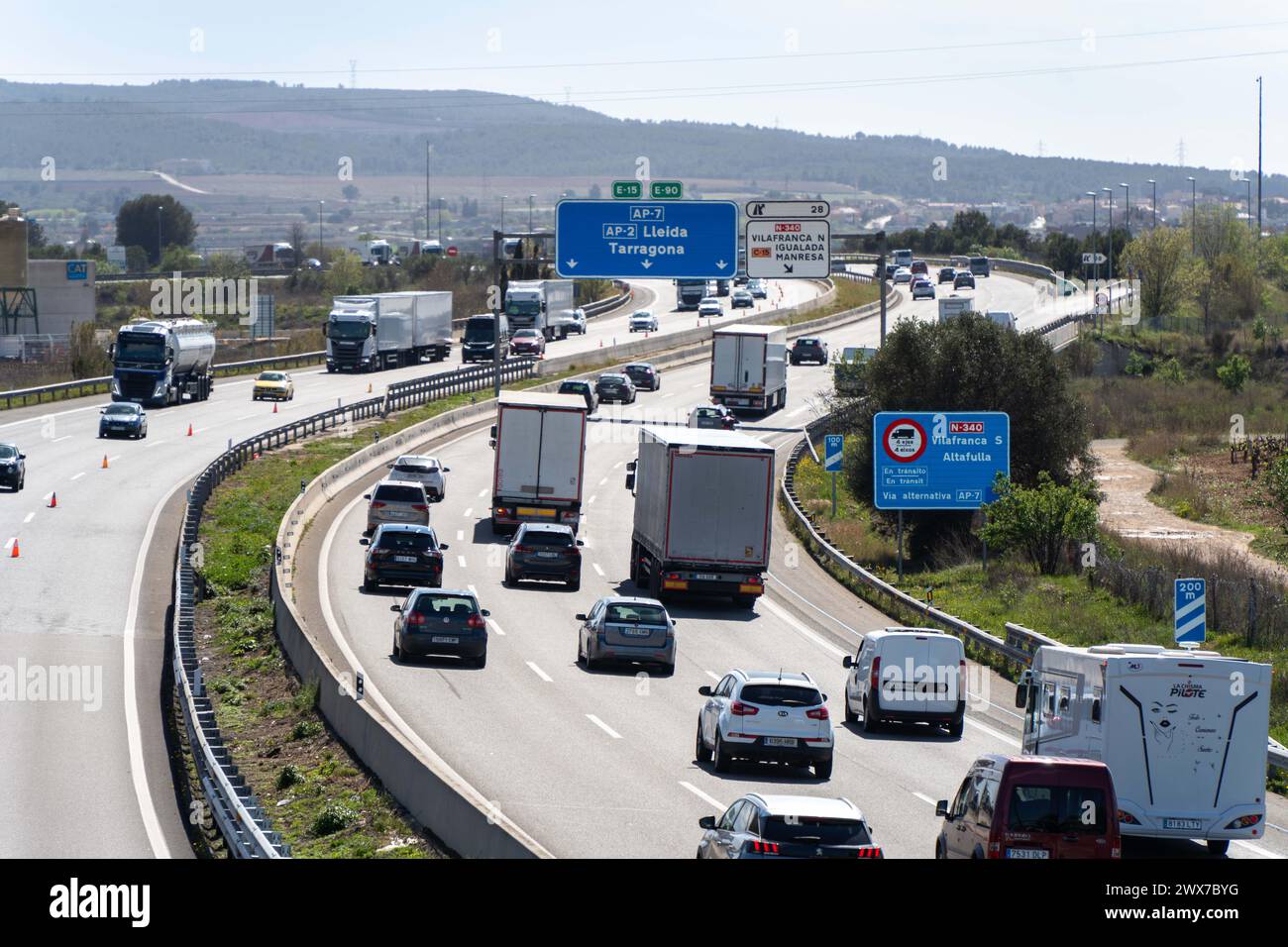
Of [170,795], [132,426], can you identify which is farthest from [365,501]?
[170,795]

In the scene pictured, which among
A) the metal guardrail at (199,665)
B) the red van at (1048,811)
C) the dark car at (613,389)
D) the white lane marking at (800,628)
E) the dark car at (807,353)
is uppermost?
the dark car at (807,353)

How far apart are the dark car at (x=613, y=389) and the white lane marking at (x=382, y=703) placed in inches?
1066

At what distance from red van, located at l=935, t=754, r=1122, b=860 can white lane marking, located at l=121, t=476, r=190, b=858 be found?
10.0 meters

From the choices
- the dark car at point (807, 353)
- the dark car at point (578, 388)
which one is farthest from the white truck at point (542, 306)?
the dark car at point (578, 388)

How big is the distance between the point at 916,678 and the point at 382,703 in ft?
28.7

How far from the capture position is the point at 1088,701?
2073 centimetres

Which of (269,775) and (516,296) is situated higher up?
(516,296)

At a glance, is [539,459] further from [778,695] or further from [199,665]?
[778,695]

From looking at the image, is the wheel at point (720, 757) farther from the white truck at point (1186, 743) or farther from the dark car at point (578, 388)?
the dark car at point (578, 388)

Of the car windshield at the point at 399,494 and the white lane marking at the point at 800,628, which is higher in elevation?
the car windshield at the point at 399,494

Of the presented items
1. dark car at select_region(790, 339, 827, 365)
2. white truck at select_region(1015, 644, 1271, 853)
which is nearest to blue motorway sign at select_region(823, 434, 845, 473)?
white truck at select_region(1015, 644, 1271, 853)

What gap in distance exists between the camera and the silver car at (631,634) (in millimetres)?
32906

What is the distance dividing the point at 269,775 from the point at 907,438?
22.9 metres
